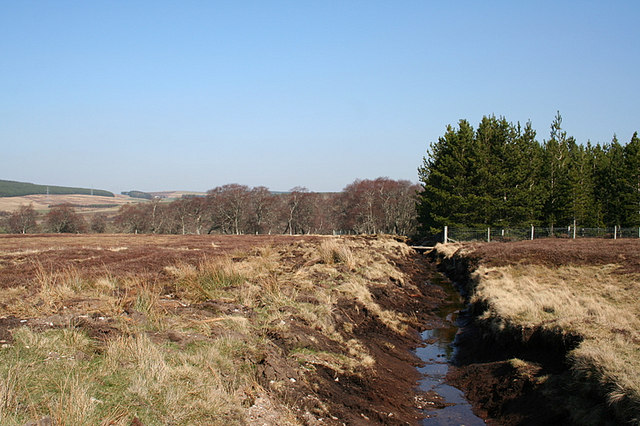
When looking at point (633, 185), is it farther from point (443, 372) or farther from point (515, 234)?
point (443, 372)

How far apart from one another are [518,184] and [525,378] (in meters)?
36.4

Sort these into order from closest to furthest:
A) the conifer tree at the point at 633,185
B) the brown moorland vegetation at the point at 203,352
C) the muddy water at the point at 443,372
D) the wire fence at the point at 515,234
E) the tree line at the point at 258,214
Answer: the brown moorland vegetation at the point at 203,352 → the muddy water at the point at 443,372 → the wire fence at the point at 515,234 → the conifer tree at the point at 633,185 → the tree line at the point at 258,214

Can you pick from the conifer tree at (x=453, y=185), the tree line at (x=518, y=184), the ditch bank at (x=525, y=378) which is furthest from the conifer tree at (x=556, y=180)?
the ditch bank at (x=525, y=378)

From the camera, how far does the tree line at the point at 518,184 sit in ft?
126

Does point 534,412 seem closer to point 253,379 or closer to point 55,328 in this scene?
point 253,379

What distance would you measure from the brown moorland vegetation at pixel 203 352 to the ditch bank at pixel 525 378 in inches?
50.2

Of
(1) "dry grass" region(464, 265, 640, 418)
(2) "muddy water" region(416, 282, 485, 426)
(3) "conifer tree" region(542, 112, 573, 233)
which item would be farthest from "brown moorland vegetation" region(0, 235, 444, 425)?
(3) "conifer tree" region(542, 112, 573, 233)

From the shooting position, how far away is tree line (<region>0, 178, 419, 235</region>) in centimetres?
7306

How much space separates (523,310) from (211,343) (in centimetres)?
795

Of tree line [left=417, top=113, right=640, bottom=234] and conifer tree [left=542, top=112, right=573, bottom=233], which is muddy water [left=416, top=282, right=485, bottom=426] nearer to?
tree line [left=417, top=113, right=640, bottom=234]

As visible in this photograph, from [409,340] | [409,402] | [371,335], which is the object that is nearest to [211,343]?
[409,402]

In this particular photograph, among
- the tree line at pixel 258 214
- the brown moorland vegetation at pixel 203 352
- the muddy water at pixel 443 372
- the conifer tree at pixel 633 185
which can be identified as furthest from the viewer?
the tree line at pixel 258 214

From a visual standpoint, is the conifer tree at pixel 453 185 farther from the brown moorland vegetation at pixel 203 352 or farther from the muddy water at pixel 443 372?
the brown moorland vegetation at pixel 203 352

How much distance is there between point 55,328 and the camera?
20.7 feet
